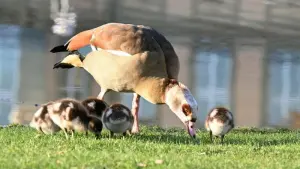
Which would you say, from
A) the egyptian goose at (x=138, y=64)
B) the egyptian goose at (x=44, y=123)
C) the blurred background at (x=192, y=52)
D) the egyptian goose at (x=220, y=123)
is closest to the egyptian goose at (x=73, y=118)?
the egyptian goose at (x=44, y=123)

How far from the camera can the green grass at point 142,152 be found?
4559 millimetres

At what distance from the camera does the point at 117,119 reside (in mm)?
6102

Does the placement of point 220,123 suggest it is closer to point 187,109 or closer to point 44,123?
point 187,109

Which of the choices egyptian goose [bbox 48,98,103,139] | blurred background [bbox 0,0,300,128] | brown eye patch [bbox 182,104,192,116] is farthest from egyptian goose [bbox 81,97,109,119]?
blurred background [bbox 0,0,300,128]

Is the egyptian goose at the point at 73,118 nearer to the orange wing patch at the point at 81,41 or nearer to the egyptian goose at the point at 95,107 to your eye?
the egyptian goose at the point at 95,107

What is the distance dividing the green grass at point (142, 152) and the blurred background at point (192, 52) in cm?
161

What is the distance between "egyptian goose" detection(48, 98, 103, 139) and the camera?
593cm

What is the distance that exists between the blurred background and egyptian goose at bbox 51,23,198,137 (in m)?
0.45

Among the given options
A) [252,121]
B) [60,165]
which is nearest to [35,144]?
[60,165]

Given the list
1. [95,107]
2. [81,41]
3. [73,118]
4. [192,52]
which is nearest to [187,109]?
[95,107]

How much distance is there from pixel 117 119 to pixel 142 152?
93 cm

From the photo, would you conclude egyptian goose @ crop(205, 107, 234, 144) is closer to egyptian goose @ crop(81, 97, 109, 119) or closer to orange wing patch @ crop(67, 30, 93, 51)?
egyptian goose @ crop(81, 97, 109, 119)

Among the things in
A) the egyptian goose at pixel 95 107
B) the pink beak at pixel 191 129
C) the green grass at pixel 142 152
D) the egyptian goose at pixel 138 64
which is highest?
the egyptian goose at pixel 138 64

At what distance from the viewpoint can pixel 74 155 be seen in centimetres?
480
